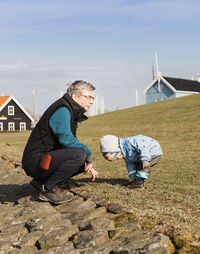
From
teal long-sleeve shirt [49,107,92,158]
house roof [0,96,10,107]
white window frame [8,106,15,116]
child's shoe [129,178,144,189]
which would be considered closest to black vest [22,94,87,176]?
teal long-sleeve shirt [49,107,92,158]

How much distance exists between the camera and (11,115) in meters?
44.0

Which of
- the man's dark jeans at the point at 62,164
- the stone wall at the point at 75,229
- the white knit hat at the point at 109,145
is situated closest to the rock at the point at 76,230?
the stone wall at the point at 75,229

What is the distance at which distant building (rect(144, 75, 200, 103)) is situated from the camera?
169 ft

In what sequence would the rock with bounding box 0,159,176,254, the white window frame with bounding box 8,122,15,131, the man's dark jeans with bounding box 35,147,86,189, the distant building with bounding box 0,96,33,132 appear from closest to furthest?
1. the rock with bounding box 0,159,176,254
2. the man's dark jeans with bounding box 35,147,86,189
3. the distant building with bounding box 0,96,33,132
4. the white window frame with bounding box 8,122,15,131

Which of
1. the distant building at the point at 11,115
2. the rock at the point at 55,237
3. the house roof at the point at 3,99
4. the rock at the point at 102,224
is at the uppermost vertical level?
the house roof at the point at 3,99

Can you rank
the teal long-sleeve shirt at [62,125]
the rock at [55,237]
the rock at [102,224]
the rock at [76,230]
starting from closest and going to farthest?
the rock at [76,230] → the rock at [55,237] → the rock at [102,224] → the teal long-sleeve shirt at [62,125]

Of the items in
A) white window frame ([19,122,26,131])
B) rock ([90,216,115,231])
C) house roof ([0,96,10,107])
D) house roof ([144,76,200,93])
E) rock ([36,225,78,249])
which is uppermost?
house roof ([144,76,200,93])

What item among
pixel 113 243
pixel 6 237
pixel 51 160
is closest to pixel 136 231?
pixel 113 243

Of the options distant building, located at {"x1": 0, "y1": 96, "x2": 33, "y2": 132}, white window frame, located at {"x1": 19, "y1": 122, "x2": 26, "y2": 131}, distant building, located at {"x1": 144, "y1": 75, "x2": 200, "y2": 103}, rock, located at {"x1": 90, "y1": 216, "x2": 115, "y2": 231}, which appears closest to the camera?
rock, located at {"x1": 90, "y1": 216, "x2": 115, "y2": 231}

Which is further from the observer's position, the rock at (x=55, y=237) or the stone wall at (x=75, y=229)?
the rock at (x=55, y=237)

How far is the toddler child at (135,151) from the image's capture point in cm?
556

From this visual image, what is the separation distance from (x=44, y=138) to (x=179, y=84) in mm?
50803

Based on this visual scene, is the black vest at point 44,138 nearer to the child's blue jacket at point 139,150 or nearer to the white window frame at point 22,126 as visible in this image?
the child's blue jacket at point 139,150

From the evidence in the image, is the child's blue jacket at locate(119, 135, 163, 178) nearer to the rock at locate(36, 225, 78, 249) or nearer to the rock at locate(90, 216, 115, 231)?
the rock at locate(90, 216, 115, 231)
